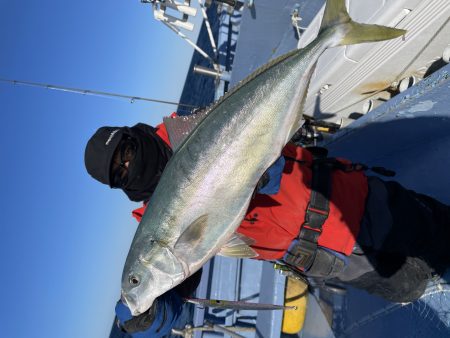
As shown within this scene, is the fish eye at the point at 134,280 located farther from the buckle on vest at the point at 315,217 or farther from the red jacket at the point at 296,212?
the buckle on vest at the point at 315,217

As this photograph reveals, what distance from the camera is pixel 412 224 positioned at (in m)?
2.56

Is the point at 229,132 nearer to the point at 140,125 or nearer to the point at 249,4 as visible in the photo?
the point at 140,125

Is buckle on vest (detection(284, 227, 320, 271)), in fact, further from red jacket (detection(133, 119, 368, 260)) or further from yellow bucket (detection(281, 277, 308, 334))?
yellow bucket (detection(281, 277, 308, 334))

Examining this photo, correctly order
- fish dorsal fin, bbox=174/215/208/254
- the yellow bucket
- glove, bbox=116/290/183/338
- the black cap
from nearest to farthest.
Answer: fish dorsal fin, bbox=174/215/208/254
the black cap
glove, bbox=116/290/183/338
the yellow bucket

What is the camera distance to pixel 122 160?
7.68 ft

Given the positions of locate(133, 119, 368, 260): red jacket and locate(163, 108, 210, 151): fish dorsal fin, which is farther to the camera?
locate(133, 119, 368, 260): red jacket

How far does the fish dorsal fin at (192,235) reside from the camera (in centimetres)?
197

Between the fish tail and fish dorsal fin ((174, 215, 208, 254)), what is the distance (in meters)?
1.18

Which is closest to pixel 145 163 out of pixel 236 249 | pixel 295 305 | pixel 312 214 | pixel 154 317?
pixel 236 249

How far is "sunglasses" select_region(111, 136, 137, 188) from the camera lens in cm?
231

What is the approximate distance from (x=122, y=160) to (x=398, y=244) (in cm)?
196

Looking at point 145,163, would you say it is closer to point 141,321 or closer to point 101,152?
point 101,152

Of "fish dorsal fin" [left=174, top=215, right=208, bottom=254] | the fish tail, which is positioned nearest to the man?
"fish dorsal fin" [left=174, top=215, right=208, bottom=254]

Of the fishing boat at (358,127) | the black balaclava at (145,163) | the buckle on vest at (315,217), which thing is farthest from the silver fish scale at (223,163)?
the fishing boat at (358,127)
